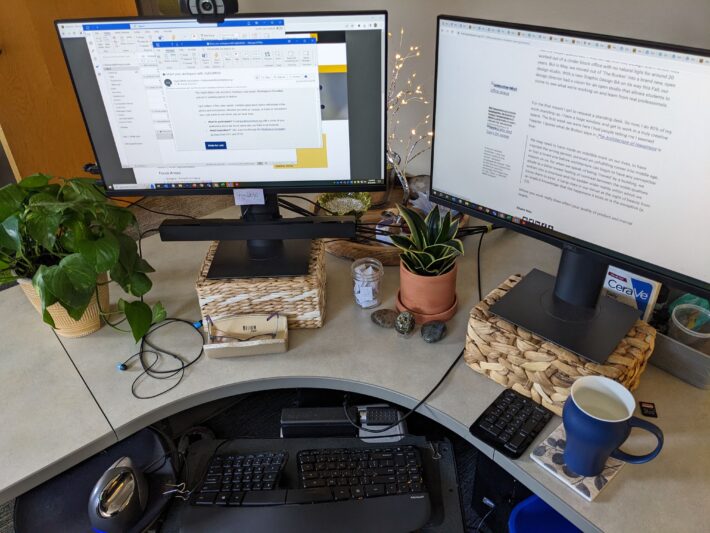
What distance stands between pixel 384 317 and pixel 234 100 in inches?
20.6

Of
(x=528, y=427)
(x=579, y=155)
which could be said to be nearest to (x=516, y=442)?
(x=528, y=427)

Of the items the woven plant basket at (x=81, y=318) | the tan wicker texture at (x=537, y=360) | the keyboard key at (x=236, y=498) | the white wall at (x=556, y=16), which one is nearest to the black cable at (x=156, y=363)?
the woven plant basket at (x=81, y=318)

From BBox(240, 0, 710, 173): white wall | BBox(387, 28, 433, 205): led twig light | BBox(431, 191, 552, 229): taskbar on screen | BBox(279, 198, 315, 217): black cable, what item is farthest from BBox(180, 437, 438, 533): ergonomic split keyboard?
BBox(240, 0, 710, 173): white wall

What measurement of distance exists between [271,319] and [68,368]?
1.34ft

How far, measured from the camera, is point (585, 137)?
87cm

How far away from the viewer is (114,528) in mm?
962

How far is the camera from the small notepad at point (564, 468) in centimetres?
84

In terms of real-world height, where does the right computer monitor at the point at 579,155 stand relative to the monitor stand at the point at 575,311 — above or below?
above

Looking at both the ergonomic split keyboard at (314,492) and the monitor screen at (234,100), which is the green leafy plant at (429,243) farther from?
the ergonomic split keyboard at (314,492)

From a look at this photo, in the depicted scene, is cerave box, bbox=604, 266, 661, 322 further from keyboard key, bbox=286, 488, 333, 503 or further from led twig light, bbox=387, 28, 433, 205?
led twig light, bbox=387, 28, 433, 205

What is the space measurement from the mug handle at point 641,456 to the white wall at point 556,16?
3.03ft

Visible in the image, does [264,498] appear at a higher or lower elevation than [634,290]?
lower

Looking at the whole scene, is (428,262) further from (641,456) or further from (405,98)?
(405,98)

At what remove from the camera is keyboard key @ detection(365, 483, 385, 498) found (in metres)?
1.03
